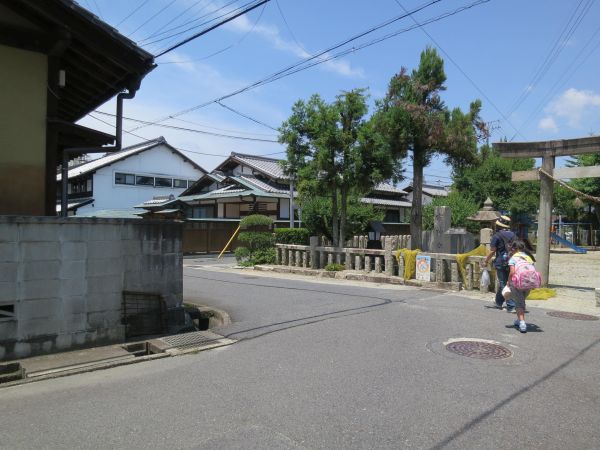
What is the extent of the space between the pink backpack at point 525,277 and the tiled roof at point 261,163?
25.2 meters

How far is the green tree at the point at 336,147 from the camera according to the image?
15.6 metres

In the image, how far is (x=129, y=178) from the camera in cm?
3791

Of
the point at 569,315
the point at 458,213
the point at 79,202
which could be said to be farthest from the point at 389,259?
the point at 79,202

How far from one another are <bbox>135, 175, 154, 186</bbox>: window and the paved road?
33.3 meters

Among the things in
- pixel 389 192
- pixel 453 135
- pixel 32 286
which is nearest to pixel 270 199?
pixel 389 192

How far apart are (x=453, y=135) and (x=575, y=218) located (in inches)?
1225

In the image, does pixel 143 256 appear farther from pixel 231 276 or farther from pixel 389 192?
pixel 389 192

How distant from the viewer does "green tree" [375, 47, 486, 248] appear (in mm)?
16500

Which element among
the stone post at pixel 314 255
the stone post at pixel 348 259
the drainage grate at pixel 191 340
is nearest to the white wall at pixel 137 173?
the stone post at pixel 314 255

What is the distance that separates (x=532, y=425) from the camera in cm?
387

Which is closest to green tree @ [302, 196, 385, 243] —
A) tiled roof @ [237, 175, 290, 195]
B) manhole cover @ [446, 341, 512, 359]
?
tiled roof @ [237, 175, 290, 195]

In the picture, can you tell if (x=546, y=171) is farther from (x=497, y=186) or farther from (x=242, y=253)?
(x=497, y=186)

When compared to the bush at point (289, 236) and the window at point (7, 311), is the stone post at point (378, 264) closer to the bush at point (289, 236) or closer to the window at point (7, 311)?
the bush at point (289, 236)

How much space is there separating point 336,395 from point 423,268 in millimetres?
8787
